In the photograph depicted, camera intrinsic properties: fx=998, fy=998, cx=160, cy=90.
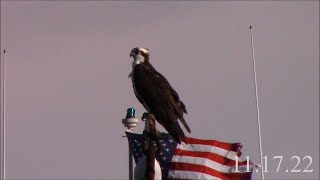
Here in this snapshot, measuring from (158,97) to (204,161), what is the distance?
253 inches

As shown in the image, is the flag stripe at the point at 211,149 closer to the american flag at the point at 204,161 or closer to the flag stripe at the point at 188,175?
the american flag at the point at 204,161

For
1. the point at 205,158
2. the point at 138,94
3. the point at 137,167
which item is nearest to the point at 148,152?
the point at 137,167

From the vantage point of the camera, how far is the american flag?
83.9ft

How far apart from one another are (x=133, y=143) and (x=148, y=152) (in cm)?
542

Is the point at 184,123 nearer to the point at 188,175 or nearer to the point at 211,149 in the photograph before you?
the point at 188,175

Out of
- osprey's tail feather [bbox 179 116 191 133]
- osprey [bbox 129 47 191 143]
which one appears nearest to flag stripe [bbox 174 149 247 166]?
osprey [bbox 129 47 191 143]

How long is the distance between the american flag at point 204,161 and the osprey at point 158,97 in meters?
5.42

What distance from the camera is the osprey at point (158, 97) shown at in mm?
19562

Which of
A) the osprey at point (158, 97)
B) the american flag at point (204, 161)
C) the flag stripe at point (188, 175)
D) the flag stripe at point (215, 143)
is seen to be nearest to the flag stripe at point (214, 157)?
the american flag at point (204, 161)

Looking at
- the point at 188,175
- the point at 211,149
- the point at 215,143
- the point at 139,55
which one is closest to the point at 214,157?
the point at 211,149

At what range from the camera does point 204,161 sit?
84.8 ft

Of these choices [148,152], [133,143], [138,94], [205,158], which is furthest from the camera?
[205,158]

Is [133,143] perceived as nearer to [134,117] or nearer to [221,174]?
[134,117]

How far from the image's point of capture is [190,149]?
85.8 feet
